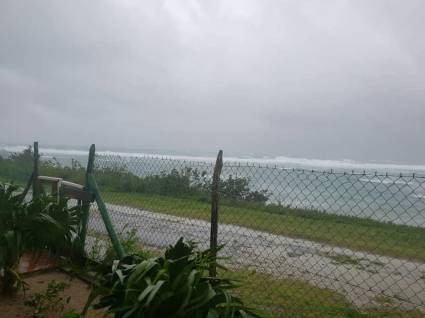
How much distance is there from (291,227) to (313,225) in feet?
4.25

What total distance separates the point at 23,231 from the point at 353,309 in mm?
3895

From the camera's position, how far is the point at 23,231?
396 cm

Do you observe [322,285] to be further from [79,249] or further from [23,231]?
[23,231]

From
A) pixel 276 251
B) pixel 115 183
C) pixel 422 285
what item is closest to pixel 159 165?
pixel 276 251

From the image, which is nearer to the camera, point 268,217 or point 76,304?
point 76,304

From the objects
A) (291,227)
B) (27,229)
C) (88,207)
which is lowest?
(291,227)

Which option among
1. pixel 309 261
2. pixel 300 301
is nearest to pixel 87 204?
pixel 300 301

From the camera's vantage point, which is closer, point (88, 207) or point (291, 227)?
point (88, 207)

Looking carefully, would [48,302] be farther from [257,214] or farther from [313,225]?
[313,225]

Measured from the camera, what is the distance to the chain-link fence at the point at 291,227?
15.4ft

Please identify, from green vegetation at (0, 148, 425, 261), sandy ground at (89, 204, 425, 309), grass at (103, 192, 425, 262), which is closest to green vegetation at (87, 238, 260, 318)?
sandy ground at (89, 204, 425, 309)

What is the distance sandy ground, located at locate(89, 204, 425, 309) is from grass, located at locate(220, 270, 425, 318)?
10.0 inches

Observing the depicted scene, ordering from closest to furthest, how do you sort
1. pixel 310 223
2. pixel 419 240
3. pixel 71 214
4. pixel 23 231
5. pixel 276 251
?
pixel 23 231, pixel 71 214, pixel 276 251, pixel 419 240, pixel 310 223

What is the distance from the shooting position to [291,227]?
407 inches
